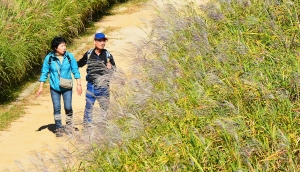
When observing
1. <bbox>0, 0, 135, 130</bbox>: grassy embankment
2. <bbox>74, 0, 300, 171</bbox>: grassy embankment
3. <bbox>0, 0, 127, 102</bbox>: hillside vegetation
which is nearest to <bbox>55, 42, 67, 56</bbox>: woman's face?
<bbox>74, 0, 300, 171</bbox>: grassy embankment

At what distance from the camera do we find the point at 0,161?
10086mm

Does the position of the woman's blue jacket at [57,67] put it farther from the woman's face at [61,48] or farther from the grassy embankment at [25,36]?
the grassy embankment at [25,36]

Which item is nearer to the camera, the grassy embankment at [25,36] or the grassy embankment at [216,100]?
the grassy embankment at [216,100]

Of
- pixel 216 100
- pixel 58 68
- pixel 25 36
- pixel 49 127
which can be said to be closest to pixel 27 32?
pixel 25 36

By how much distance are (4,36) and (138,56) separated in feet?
13.1

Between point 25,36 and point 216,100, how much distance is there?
670 centimetres

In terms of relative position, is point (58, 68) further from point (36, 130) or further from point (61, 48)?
point (36, 130)

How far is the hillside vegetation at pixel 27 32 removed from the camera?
13.1m

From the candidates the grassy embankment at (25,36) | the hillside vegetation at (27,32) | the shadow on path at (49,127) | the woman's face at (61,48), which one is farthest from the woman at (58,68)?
the hillside vegetation at (27,32)

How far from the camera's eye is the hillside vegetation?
42.9 feet

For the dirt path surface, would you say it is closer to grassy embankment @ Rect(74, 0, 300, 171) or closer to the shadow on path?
the shadow on path

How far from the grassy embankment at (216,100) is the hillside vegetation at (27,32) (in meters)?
3.67

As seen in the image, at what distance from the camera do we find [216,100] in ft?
25.9

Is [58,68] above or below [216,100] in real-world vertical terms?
below
